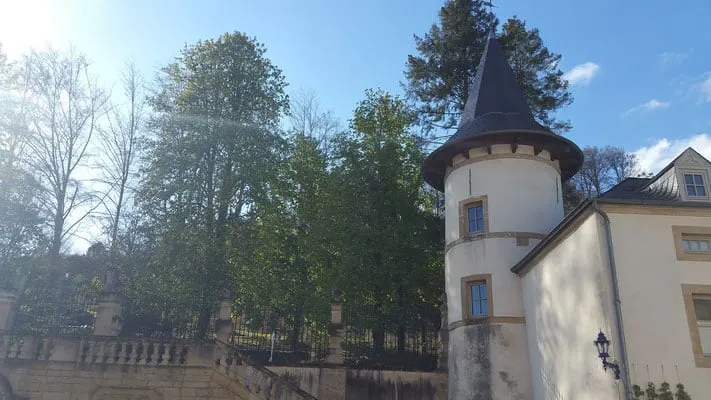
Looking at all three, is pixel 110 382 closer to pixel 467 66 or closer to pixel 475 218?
pixel 475 218

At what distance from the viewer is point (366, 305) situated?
1958 cm

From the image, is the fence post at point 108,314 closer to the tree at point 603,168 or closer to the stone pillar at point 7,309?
the stone pillar at point 7,309

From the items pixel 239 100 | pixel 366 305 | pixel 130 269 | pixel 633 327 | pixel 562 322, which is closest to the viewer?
pixel 633 327

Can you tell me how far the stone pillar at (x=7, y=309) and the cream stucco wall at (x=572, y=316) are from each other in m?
13.9

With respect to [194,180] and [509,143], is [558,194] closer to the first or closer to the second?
[509,143]

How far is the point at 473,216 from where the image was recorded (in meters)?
17.7

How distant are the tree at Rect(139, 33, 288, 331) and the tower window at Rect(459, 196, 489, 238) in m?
9.28

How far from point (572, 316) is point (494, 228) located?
14.9 ft

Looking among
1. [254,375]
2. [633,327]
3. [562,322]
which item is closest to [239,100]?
[254,375]

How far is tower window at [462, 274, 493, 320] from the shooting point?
646 inches

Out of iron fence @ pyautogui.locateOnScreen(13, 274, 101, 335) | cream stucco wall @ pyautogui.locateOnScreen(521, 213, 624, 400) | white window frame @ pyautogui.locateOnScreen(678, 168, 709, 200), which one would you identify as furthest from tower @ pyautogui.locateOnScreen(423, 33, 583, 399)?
iron fence @ pyautogui.locateOnScreen(13, 274, 101, 335)

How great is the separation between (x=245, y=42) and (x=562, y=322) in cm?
2045

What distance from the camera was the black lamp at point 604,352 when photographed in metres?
10.9

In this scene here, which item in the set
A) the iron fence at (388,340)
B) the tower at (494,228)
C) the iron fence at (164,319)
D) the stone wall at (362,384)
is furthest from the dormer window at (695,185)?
the iron fence at (164,319)
